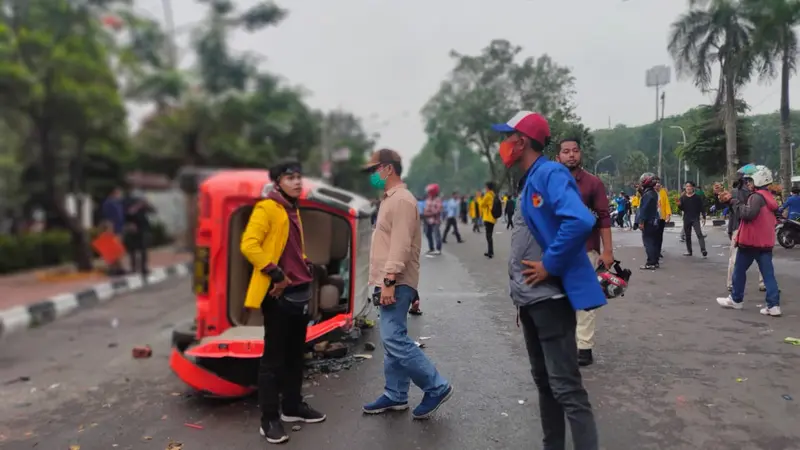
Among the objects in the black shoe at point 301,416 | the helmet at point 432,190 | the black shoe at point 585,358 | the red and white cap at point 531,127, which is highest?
the helmet at point 432,190

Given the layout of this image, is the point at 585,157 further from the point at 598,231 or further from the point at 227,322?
the point at 227,322

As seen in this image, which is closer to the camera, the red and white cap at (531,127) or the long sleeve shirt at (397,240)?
the red and white cap at (531,127)

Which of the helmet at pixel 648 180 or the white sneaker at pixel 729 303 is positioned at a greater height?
the helmet at pixel 648 180

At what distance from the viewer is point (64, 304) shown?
8102mm

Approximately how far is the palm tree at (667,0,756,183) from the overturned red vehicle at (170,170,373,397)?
381cm

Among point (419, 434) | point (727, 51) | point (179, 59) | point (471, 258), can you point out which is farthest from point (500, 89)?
point (419, 434)

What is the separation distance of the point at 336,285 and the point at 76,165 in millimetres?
3405

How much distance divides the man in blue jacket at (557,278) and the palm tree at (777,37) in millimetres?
4787

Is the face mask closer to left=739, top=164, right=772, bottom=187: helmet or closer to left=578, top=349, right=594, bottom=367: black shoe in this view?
left=578, top=349, right=594, bottom=367: black shoe

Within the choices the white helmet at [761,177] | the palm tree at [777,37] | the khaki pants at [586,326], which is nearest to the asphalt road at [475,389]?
the khaki pants at [586,326]

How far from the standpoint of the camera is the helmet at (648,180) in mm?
6870

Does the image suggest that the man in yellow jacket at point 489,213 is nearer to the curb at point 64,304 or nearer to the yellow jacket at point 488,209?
the yellow jacket at point 488,209

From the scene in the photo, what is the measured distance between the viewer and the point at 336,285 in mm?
5172

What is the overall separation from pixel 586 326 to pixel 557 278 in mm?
2189
